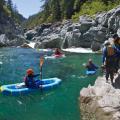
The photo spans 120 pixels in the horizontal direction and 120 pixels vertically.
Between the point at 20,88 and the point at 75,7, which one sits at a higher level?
the point at 75,7

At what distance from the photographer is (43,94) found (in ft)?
66.9

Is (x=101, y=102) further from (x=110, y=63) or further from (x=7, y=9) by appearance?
(x=7, y=9)

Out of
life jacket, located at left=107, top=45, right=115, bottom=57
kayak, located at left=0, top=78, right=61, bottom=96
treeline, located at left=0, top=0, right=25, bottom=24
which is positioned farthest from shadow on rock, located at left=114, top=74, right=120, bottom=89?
treeline, located at left=0, top=0, right=25, bottom=24

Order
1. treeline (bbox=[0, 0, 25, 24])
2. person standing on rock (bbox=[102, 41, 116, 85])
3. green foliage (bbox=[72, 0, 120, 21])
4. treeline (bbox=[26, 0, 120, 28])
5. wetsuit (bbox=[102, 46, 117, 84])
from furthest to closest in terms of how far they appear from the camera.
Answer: treeline (bbox=[0, 0, 25, 24])
treeline (bbox=[26, 0, 120, 28])
green foliage (bbox=[72, 0, 120, 21])
wetsuit (bbox=[102, 46, 117, 84])
person standing on rock (bbox=[102, 41, 116, 85])

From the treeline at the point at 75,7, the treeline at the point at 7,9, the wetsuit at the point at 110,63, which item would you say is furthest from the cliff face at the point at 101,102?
the treeline at the point at 7,9

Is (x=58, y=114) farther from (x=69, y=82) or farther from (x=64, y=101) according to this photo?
(x=69, y=82)

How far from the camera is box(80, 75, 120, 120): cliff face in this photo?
12.1m

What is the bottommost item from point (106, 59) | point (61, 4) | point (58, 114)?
point (58, 114)

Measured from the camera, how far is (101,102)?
42.2 ft

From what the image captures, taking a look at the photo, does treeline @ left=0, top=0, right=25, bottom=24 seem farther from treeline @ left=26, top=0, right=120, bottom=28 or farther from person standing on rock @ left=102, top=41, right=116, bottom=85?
person standing on rock @ left=102, top=41, right=116, bottom=85

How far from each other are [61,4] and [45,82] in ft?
239

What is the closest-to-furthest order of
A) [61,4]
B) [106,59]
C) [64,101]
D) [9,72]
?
[106,59], [64,101], [9,72], [61,4]

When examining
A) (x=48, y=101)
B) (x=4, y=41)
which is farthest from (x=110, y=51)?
(x=4, y=41)

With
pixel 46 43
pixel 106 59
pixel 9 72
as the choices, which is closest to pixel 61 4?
pixel 46 43
